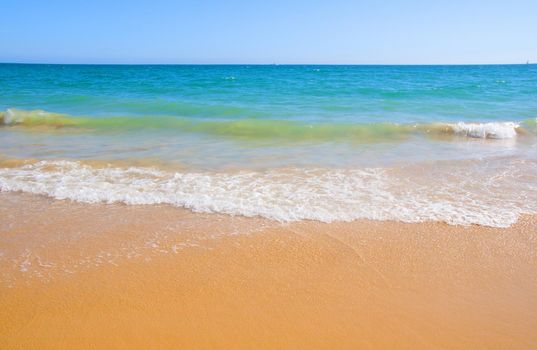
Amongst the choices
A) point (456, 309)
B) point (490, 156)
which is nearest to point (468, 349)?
point (456, 309)

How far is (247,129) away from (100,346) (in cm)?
921

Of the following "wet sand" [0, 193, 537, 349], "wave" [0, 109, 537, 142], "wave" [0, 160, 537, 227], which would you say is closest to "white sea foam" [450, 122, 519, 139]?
"wave" [0, 109, 537, 142]

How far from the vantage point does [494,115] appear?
583 inches

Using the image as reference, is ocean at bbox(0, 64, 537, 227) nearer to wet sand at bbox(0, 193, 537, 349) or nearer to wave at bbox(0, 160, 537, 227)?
wave at bbox(0, 160, 537, 227)

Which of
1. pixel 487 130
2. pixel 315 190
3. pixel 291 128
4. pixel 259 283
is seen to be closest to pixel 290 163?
pixel 315 190

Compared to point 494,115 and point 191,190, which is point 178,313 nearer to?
point 191,190

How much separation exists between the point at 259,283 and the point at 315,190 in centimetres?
245

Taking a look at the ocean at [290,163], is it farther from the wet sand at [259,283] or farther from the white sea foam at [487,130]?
the wet sand at [259,283]

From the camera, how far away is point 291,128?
37.3ft

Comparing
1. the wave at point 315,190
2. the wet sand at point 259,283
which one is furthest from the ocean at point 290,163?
the wet sand at point 259,283

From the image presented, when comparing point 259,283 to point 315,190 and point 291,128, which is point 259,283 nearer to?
point 315,190

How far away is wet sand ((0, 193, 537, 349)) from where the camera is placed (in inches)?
104

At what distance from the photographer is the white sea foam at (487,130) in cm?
1080

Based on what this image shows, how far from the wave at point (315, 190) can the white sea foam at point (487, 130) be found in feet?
14.1
